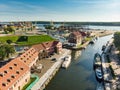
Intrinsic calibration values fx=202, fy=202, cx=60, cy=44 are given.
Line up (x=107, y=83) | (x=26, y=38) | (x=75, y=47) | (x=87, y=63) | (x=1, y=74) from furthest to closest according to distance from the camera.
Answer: (x=26, y=38) → (x=75, y=47) → (x=87, y=63) → (x=107, y=83) → (x=1, y=74)

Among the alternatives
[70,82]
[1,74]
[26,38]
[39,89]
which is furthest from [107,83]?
[26,38]

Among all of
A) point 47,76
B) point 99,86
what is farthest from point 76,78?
point 99,86

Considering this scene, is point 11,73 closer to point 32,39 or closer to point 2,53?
point 2,53

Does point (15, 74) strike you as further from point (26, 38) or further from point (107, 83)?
point (26, 38)

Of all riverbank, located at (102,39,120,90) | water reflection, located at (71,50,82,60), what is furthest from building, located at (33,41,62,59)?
riverbank, located at (102,39,120,90)

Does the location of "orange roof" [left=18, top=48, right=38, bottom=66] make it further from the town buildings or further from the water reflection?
the water reflection

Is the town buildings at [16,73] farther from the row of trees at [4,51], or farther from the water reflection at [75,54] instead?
the water reflection at [75,54]

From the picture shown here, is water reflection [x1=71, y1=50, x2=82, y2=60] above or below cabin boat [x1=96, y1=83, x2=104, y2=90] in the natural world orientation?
below
